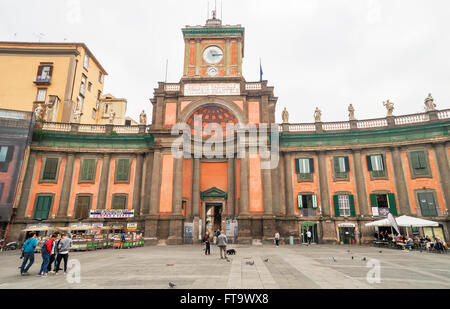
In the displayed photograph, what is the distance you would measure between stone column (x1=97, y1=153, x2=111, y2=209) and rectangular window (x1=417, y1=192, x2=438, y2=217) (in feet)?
105

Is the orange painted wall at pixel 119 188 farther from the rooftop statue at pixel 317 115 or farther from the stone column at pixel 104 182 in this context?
the rooftop statue at pixel 317 115

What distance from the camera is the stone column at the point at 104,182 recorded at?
2731 centimetres

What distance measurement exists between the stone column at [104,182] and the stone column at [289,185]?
1971cm

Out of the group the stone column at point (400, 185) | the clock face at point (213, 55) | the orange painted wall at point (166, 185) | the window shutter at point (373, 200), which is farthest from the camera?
the clock face at point (213, 55)

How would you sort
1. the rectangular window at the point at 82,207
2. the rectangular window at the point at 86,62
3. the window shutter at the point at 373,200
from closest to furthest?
the window shutter at the point at 373,200 → the rectangular window at the point at 82,207 → the rectangular window at the point at 86,62

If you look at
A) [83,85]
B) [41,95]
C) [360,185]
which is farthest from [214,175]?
[41,95]

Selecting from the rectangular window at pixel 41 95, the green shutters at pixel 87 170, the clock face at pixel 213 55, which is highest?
the clock face at pixel 213 55

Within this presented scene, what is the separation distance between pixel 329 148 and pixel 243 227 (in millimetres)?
12670

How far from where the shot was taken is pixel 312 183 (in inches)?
1084

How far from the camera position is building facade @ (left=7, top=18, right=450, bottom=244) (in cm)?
2486

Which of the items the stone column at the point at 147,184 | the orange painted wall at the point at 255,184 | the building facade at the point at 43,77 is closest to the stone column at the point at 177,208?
the stone column at the point at 147,184

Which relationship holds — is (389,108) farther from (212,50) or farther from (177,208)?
(177,208)

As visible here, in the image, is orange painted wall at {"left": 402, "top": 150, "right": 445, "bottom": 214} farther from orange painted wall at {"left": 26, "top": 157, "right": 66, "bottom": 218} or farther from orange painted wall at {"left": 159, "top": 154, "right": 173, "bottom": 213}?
orange painted wall at {"left": 26, "top": 157, "right": 66, "bottom": 218}
